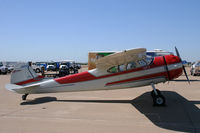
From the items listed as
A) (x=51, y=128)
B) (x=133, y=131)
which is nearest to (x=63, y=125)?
(x=51, y=128)

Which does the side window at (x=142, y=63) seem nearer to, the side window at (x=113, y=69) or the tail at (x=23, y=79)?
the side window at (x=113, y=69)

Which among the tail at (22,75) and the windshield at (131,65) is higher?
the windshield at (131,65)

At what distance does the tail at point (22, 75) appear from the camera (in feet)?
28.9

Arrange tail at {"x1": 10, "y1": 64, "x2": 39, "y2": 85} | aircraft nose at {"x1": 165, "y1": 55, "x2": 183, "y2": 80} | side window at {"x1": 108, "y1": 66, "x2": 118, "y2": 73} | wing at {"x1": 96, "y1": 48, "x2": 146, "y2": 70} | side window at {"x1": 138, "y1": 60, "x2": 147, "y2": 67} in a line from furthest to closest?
tail at {"x1": 10, "y1": 64, "x2": 39, "y2": 85}, side window at {"x1": 108, "y1": 66, "x2": 118, "y2": 73}, side window at {"x1": 138, "y1": 60, "x2": 147, "y2": 67}, aircraft nose at {"x1": 165, "y1": 55, "x2": 183, "y2": 80}, wing at {"x1": 96, "y1": 48, "x2": 146, "y2": 70}

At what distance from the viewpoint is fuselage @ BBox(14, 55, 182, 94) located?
7.70m

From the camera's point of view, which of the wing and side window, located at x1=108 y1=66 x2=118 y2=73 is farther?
side window, located at x1=108 y1=66 x2=118 y2=73

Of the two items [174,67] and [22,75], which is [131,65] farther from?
[22,75]

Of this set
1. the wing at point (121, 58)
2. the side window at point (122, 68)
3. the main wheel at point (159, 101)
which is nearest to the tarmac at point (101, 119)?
the main wheel at point (159, 101)

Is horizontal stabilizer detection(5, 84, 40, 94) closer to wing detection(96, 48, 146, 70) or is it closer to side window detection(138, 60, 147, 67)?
wing detection(96, 48, 146, 70)

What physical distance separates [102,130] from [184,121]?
8.44 feet

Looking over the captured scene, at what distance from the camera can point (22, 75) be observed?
29.1 feet

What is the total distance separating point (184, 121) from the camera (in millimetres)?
5199

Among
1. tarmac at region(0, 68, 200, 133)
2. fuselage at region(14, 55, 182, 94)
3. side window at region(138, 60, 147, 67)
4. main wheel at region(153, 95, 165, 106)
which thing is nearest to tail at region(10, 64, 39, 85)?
fuselage at region(14, 55, 182, 94)

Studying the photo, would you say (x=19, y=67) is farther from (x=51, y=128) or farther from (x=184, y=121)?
(x=184, y=121)
